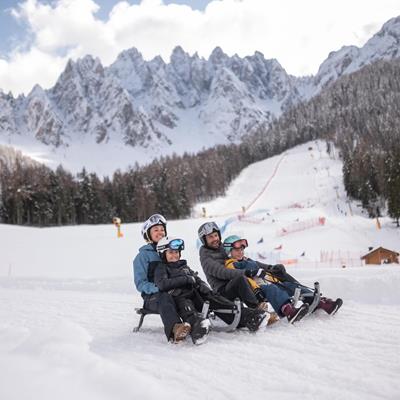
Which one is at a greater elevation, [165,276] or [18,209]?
[18,209]

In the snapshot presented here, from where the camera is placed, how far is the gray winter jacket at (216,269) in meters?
6.14

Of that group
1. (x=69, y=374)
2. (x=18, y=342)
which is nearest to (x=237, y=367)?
(x=69, y=374)

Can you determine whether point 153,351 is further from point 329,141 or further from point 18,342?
point 329,141

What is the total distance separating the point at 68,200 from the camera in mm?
66812

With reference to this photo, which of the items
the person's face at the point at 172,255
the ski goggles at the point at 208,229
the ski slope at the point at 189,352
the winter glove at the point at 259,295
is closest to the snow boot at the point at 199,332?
the ski slope at the point at 189,352

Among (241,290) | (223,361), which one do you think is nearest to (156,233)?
(241,290)

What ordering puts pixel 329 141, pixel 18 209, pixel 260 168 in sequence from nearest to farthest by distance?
1. pixel 18 209
2. pixel 260 168
3. pixel 329 141

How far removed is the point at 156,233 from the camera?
668 centimetres

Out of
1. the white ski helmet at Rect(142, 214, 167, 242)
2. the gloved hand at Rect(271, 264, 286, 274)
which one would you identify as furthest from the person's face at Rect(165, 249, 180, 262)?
the gloved hand at Rect(271, 264, 286, 274)

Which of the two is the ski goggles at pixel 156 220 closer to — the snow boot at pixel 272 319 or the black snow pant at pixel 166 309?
the black snow pant at pixel 166 309

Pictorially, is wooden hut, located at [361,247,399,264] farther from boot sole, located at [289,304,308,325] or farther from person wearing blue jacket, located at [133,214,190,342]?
person wearing blue jacket, located at [133,214,190,342]

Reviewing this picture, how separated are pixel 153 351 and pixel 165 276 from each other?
44.1 inches

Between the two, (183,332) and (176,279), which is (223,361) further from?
(176,279)

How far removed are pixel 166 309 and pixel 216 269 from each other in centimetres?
120
